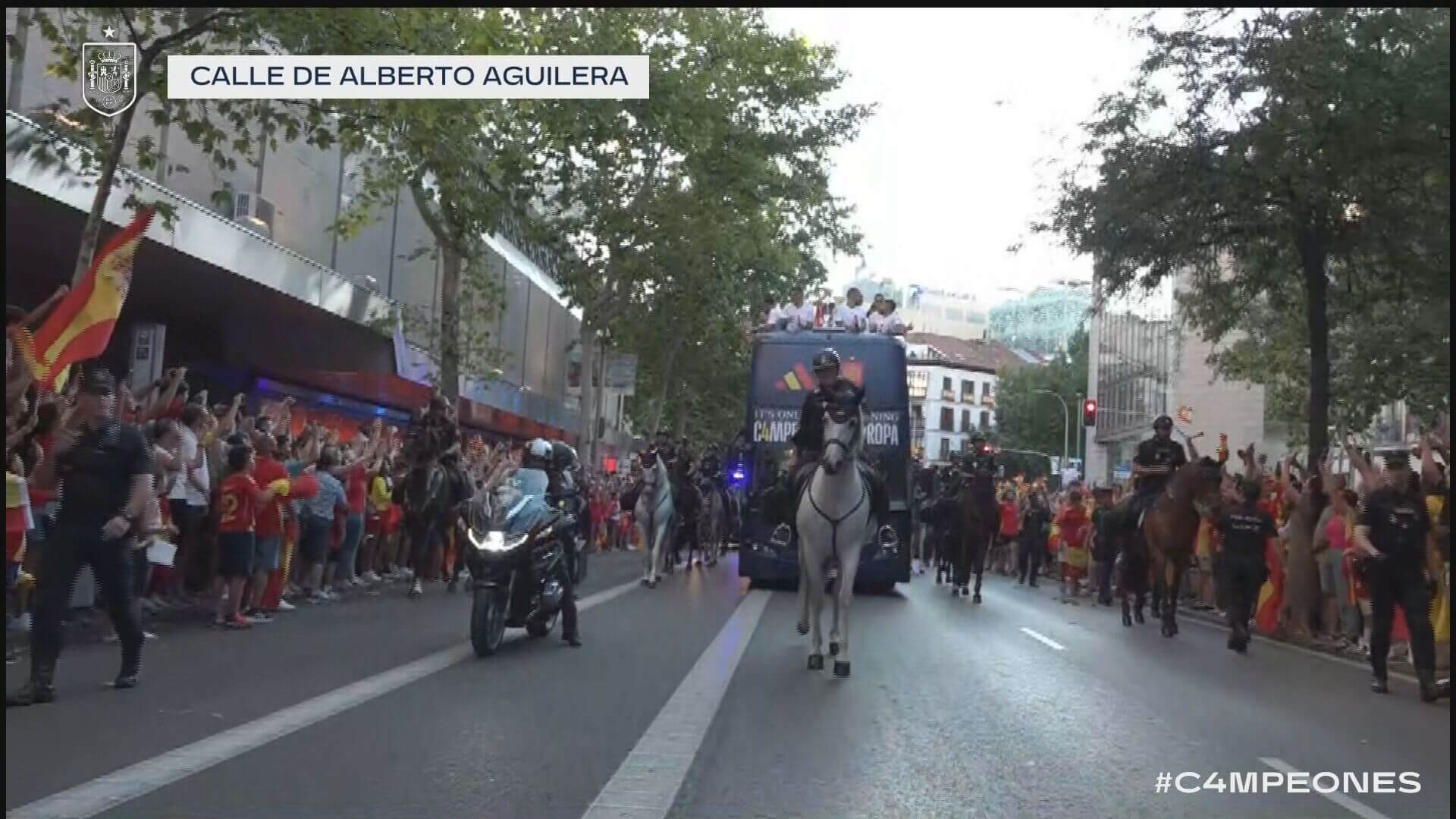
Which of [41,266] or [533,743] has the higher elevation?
[41,266]

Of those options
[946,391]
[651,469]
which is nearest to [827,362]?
[651,469]

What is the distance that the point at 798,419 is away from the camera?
66.1 ft

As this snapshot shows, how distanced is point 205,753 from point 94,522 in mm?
2229

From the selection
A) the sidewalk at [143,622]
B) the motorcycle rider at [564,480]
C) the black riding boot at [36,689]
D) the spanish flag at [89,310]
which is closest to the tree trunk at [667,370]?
the sidewalk at [143,622]

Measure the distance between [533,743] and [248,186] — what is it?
59.1 feet

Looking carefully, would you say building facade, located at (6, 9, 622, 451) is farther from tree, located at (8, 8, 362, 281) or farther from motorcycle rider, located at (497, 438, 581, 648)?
motorcycle rider, located at (497, 438, 581, 648)

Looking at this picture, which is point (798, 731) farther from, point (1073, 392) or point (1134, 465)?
point (1073, 392)

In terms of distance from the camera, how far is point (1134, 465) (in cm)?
1788

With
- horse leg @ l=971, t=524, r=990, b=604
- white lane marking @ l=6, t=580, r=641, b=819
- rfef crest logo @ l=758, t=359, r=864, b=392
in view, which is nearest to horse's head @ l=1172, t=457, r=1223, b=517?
horse leg @ l=971, t=524, r=990, b=604

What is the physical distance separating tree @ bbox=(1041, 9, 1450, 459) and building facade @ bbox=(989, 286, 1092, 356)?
433 ft

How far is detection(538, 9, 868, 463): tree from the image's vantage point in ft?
74.1

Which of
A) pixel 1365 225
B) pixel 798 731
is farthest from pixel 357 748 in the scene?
pixel 1365 225

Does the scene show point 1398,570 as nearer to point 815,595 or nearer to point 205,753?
point 815,595

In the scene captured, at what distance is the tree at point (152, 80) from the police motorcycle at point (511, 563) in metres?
4.04
